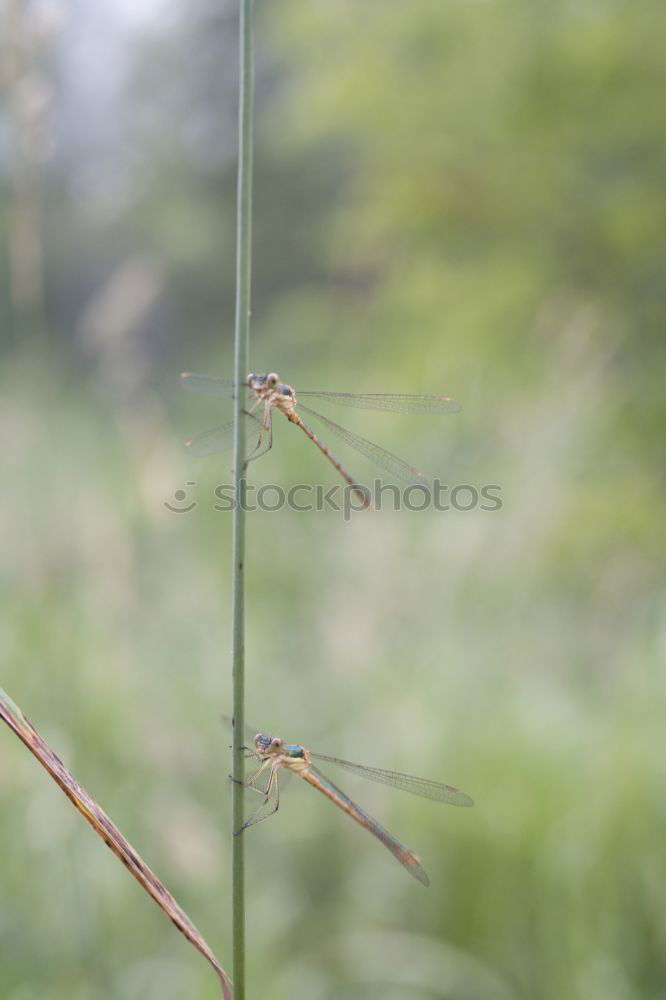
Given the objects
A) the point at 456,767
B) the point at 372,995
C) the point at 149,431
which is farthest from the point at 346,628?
the point at 372,995

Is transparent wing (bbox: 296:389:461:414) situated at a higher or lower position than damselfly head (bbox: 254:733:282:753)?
higher

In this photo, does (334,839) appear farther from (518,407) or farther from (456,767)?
(518,407)

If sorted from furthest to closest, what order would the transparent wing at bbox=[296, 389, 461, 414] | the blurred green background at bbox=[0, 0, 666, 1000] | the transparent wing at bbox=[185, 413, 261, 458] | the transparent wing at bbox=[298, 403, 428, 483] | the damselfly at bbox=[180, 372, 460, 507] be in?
the blurred green background at bbox=[0, 0, 666, 1000] < the transparent wing at bbox=[296, 389, 461, 414] < the transparent wing at bbox=[298, 403, 428, 483] < the transparent wing at bbox=[185, 413, 261, 458] < the damselfly at bbox=[180, 372, 460, 507]

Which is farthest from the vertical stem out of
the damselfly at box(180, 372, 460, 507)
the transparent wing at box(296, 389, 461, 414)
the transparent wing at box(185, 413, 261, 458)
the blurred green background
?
the transparent wing at box(296, 389, 461, 414)

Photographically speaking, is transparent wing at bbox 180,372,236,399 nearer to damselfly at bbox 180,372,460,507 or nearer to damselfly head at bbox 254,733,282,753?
damselfly at bbox 180,372,460,507

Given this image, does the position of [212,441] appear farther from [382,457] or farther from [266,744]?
[266,744]

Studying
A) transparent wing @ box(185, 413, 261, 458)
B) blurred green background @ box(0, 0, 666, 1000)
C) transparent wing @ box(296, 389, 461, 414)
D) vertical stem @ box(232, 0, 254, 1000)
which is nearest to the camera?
vertical stem @ box(232, 0, 254, 1000)
